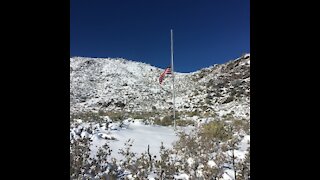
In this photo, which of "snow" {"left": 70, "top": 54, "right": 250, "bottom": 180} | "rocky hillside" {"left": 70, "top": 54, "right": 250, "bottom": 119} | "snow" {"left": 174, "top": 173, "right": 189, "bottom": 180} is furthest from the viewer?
"snow" {"left": 70, "top": 54, "right": 250, "bottom": 180}

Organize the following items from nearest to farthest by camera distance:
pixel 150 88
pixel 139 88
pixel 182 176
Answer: pixel 182 176
pixel 139 88
pixel 150 88

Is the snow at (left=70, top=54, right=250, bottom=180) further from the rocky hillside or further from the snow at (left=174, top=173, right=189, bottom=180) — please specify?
the snow at (left=174, top=173, right=189, bottom=180)

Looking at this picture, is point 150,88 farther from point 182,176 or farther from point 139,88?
point 182,176

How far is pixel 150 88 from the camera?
30.7 meters

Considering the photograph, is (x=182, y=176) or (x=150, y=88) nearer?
(x=182, y=176)

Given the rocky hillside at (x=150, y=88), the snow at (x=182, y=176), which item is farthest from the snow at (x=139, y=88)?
the snow at (x=182, y=176)

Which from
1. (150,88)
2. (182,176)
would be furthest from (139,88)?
(182,176)

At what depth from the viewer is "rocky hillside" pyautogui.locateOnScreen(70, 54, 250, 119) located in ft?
64.7

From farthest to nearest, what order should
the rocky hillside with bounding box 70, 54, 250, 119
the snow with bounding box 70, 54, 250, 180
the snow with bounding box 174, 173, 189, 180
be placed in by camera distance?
1. the snow with bounding box 70, 54, 250, 180
2. the rocky hillside with bounding box 70, 54, 250, 119
3. the snow with bounding box 174, 173, 189, 180

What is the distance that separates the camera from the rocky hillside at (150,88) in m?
19.7

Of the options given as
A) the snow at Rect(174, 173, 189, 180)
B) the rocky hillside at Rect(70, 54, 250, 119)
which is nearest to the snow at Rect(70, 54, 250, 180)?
the rocky hillside at Rect(70, 54, 250, 119)

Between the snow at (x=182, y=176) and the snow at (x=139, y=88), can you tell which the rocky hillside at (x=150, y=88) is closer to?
the snow at (x=139, y=88)

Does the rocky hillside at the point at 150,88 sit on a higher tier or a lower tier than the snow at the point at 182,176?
higher
